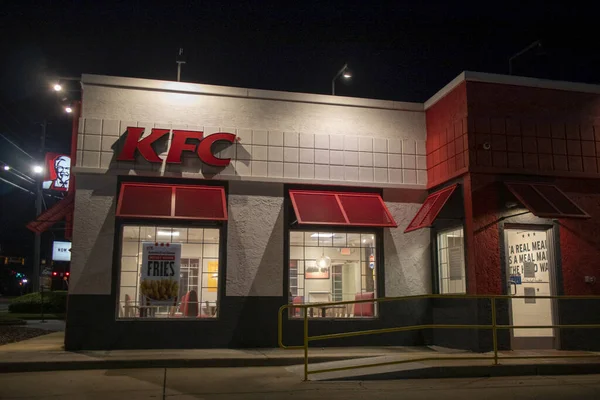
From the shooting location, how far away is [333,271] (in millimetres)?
14820

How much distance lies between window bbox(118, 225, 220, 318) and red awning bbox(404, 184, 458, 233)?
477cm

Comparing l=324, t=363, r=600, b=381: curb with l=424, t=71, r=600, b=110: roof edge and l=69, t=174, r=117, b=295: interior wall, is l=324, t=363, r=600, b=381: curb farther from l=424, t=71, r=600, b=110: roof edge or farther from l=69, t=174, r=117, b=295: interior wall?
l=424, t=71, r=600, b=110: roof edge

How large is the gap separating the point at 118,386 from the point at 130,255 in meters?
4.72

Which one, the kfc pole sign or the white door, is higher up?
the kfc pole sign

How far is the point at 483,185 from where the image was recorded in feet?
44.3

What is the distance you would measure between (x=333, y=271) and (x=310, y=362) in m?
3.19

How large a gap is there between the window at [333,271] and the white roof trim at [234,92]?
11.0ft

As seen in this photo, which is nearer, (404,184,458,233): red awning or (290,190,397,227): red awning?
(404,184,458,233): red awning

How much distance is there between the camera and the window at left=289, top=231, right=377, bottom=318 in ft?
48.0

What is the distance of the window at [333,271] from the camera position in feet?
48.0

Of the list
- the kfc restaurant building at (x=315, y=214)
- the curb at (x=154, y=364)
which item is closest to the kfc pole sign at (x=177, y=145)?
the kfc restaurant building at (x=315, y=214)

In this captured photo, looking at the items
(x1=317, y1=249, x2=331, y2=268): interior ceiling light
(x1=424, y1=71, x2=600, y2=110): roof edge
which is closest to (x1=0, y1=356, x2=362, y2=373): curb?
(x1=317, y1=249, x2=331, y2=268): interior ceiling light

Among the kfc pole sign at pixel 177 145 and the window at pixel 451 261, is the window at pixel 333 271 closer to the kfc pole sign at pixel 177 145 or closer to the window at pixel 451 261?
the window at pixel 451 261

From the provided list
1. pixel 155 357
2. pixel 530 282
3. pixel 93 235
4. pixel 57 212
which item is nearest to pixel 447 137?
pixel 530 282
